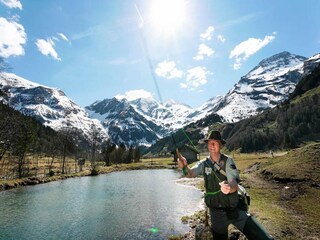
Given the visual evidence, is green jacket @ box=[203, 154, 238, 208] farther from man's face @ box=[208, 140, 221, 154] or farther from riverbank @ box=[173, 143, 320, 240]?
riverbank @ box=[173, 143, 320, 240]

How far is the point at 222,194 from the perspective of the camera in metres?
10.3

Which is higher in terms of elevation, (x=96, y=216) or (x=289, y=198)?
(x=289, y=198)

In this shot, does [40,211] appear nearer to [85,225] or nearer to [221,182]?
[85,225]

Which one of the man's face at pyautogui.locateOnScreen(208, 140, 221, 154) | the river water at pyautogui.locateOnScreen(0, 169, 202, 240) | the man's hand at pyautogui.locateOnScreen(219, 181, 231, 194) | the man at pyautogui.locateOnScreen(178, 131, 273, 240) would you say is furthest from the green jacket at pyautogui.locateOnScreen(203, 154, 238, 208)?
the river water at pyautogui.locateOnScreen(0, 169, 202, 240)

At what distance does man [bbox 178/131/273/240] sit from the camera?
9.89 m

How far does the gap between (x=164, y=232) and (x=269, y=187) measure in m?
19.7

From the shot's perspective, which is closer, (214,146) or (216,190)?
(216,190)

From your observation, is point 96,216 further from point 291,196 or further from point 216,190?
point 216,190

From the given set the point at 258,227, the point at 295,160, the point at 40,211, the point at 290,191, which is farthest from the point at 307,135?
the point at 258,227

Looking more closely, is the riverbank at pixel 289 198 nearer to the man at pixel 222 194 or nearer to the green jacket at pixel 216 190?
the man at pixel 222 194

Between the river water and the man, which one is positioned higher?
the man

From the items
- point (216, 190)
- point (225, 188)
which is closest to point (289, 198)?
point (216, 190)

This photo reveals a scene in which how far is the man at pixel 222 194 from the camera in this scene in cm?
989

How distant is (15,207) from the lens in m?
45.5
